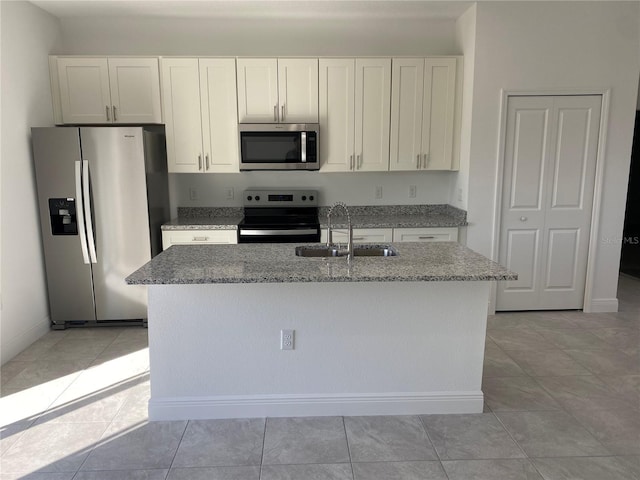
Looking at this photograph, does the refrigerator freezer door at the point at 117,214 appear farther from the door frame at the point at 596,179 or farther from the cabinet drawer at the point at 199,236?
the door frame at the point at 596,179

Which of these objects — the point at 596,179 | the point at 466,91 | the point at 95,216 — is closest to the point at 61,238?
the point at 95,216

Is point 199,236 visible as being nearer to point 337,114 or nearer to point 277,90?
point 277,90

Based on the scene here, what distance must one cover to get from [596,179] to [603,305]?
116 centimetres

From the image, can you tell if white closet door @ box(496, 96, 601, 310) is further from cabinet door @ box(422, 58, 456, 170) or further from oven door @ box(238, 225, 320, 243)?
oven door @ box(238, 225, 320, 243)

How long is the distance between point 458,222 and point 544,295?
41.8 inches

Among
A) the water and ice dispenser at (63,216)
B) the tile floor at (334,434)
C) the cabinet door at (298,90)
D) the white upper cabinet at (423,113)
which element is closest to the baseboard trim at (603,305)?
the tile floor at (334,434)

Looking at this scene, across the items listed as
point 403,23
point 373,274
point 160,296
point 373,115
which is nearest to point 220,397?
point 160,296

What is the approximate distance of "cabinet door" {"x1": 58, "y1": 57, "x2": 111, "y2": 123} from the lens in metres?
3.92

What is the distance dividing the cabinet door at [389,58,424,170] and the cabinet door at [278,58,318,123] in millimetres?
711

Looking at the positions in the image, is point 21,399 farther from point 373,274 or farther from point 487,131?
point 487,131

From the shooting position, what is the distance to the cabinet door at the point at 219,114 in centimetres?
398

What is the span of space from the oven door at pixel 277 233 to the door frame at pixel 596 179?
1587mm

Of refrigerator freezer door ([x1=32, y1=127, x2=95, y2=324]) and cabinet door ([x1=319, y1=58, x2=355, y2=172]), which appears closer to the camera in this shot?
refrigerator freezer door ([x1=32, y1=127, x2=95, y2=324])

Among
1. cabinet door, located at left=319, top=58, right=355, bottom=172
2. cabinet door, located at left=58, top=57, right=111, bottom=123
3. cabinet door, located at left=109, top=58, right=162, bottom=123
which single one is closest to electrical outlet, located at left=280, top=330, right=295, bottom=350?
cabinet door, located at left=319, top=58, right=355, bottom=172
